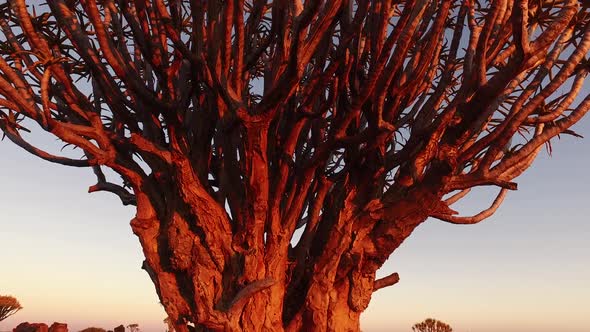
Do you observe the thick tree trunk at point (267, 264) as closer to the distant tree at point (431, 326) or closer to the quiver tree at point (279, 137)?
the quiver tree at point (279, 137)

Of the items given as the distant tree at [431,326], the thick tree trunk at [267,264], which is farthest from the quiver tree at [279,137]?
the distant tree at [431,326]

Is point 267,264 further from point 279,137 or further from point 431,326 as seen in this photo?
point 431,326

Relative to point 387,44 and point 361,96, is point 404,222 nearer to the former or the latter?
point 361,96

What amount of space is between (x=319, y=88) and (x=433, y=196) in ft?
5.26

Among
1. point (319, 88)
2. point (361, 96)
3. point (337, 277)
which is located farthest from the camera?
Answer: point (337, 277)

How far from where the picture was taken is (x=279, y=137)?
20.5 feet

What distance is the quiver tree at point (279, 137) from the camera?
17.3ft

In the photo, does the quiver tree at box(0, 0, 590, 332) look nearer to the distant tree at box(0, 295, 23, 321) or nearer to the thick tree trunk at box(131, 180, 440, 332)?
the thick tree trunk at box(131, 180, 440, 332)

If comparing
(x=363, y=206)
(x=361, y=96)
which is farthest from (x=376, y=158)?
(x=361, y=96)

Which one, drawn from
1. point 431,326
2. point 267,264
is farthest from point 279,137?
point 431,326

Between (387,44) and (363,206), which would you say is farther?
(363,206)

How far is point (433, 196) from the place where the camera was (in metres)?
5.50

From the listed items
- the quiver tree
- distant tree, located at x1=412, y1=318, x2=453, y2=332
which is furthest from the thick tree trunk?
distant tree, located at x1=412, y1=318, x2=453, y2=332

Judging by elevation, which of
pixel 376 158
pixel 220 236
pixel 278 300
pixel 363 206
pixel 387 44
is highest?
pixel 387 44
